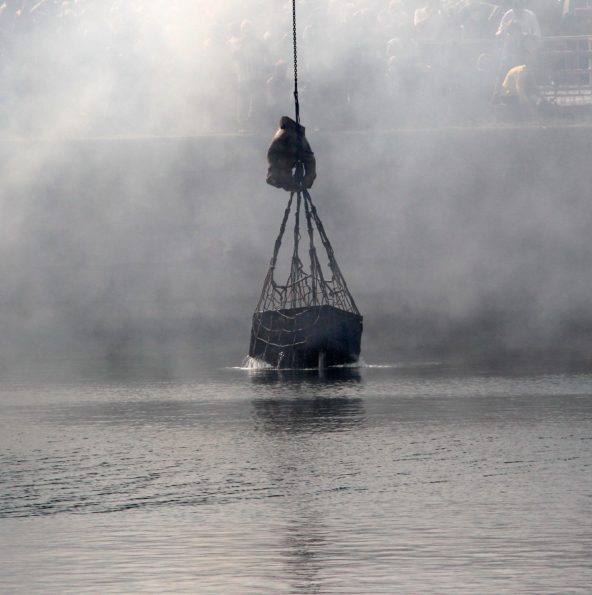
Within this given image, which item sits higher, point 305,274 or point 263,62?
point 263,62

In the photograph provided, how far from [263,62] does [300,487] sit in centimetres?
6965

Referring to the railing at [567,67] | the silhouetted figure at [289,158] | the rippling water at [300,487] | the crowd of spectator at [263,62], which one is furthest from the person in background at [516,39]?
the rippling water at [300,487]

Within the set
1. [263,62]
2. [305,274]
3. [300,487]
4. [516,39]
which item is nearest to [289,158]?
[305,274]

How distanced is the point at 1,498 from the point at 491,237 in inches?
2304

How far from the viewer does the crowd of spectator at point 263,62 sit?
106 metres

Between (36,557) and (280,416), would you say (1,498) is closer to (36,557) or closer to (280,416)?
(36,557)

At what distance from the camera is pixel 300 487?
39.0m

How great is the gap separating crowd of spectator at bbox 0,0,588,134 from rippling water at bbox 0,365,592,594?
1901 inches

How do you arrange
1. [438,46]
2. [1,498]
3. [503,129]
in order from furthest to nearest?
[438,46] → [503,129] → [1,498]

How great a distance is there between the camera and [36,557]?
106 feet

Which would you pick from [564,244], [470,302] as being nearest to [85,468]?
[470,302]

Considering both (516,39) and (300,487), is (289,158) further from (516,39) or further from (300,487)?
(516,39)

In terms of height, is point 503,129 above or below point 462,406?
above

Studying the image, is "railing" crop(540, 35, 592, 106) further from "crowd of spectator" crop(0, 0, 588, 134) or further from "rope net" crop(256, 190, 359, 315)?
"rope net" crop(256, 190, 359, 315)
